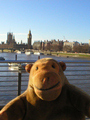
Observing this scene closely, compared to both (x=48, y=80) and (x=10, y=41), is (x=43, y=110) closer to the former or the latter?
(x=48, y=80)

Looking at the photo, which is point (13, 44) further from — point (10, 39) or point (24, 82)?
point (24, 82)

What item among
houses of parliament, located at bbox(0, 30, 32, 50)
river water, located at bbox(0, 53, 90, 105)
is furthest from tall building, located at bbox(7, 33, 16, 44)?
river water, located at bbox(0, 53, 90, 105)

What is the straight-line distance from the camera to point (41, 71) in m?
1.21

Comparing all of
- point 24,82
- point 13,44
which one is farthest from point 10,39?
point 24,82

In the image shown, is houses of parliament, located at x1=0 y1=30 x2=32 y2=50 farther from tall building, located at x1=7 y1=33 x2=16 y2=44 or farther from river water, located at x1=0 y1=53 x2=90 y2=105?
river water, located at x1=0 y1=53 x2=90 y2=105

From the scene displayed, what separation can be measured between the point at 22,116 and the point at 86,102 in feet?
1.65

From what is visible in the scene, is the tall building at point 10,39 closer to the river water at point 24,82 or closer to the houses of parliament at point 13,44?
the houses of parliament at point 13,44

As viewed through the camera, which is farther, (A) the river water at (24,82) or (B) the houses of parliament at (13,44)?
(B) the houses of parliament at (13,44)

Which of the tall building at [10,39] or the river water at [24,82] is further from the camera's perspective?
the tall building at [10,39]

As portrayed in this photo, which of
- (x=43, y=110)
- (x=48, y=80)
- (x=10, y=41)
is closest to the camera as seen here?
(x=48, y=80)

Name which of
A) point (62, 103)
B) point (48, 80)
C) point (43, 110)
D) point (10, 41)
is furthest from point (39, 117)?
point (10, 41)

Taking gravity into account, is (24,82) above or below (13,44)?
below

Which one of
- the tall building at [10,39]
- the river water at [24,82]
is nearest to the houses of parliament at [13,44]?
the tall building at [10,39]

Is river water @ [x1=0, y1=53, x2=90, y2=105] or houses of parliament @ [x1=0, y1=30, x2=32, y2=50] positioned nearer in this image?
river water @ [x1=0, y1=53, x2=90, y2=105]
